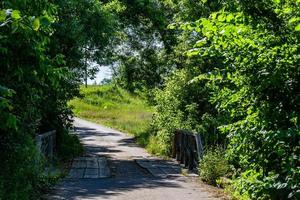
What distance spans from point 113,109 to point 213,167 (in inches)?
1744

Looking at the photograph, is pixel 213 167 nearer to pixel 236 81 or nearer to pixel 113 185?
pixel 113 185

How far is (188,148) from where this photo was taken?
16078 mm

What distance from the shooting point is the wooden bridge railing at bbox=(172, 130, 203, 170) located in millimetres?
14750

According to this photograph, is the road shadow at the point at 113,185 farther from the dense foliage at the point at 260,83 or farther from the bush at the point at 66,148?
the dense foliage at the point at 260,83

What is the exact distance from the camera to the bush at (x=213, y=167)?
12594mm

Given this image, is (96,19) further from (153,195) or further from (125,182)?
(153,195)

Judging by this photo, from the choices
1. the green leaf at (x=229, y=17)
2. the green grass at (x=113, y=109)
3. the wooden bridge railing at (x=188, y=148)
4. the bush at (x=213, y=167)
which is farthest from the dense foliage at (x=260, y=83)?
the green grass at (x=113, y=109)

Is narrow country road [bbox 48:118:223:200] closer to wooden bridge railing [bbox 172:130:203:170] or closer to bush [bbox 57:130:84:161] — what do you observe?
wooden bridge railing [bbox 172:130:203:170]

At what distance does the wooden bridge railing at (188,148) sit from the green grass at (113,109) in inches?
742

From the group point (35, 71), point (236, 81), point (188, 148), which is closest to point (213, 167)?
point (188, 148)

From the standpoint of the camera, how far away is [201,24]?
606 centimetres

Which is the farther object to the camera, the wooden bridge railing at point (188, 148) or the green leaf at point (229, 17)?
the wooden bridge railing at point (188, 148)

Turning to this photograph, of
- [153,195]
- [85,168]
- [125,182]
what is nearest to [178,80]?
[85,168]

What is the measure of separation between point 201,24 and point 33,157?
4767 millimetres
